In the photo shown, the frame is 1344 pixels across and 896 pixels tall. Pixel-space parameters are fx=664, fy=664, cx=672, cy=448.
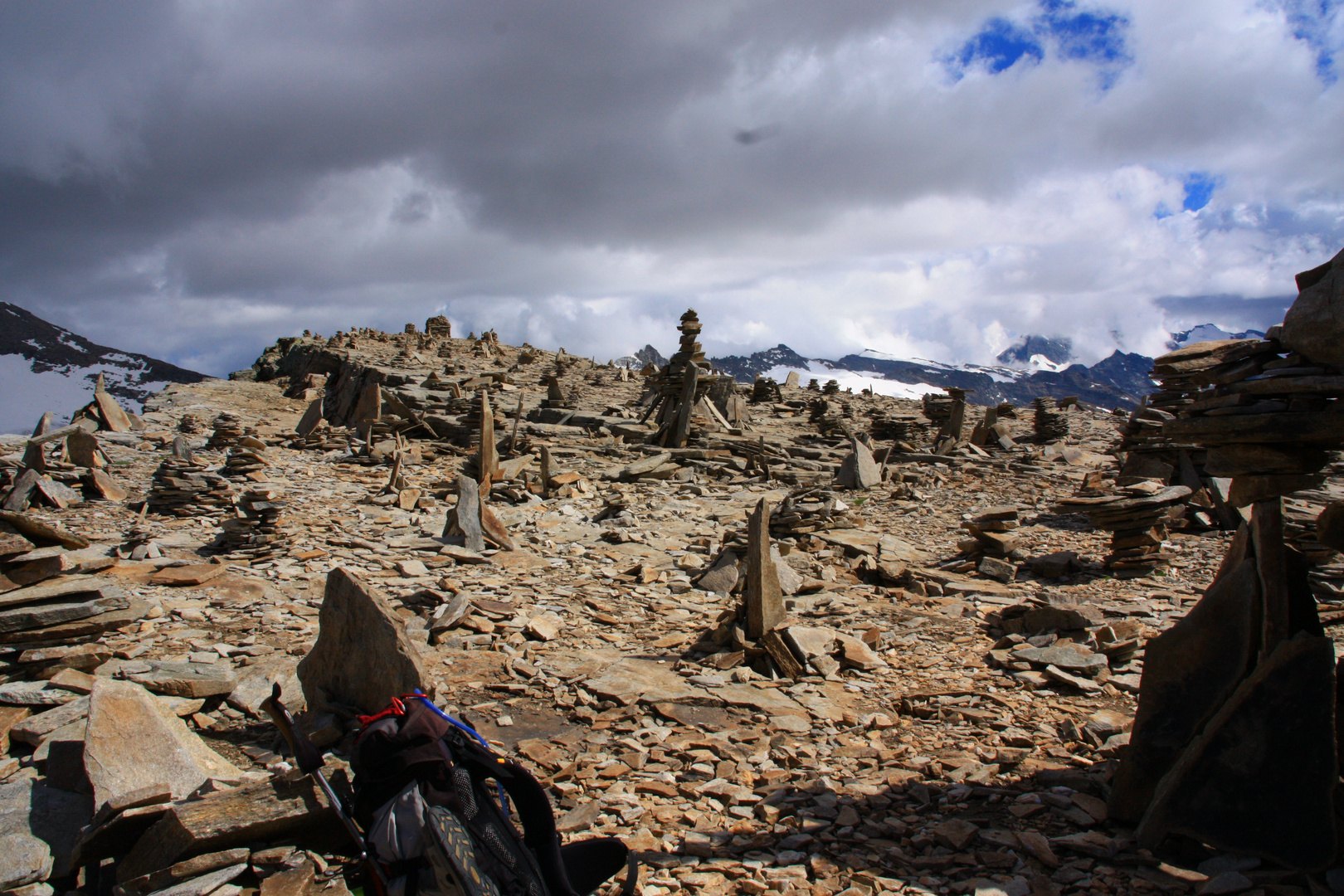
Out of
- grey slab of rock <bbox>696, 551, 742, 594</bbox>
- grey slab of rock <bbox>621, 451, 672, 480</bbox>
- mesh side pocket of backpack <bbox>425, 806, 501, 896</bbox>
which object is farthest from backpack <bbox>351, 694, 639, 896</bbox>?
grey slab of rock <bbox>621, 451, 672, 480</bbox>

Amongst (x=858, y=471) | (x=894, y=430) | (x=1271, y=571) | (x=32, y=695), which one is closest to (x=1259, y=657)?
(x=1271, y=571)

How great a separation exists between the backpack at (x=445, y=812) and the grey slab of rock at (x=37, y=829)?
161cm

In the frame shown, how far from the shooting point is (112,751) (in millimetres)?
3070

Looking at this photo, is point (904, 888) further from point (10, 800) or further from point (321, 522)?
point (321, 522)

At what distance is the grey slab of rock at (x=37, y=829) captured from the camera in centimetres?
256

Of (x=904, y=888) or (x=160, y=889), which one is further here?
(x=904, y=888)

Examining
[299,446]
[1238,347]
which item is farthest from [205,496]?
[1238,347]

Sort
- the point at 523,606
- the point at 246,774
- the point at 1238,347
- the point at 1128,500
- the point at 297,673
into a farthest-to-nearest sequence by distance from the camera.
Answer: the point at 1128,500 < the point at 523,606 < the point at 297,673 < the point at 246,774 < the point at 1238,347

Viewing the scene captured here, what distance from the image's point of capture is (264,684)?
177 inches

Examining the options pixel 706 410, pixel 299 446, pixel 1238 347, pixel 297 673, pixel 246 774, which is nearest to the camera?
pixel 1238 347

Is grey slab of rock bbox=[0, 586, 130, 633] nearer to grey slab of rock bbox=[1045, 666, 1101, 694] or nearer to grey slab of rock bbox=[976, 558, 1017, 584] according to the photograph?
grey slab of rock bbox=[1045, 666, 1101, 694]

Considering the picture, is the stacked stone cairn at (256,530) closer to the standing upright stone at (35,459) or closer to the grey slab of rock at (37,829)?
the grey slab of rock at (37,829)

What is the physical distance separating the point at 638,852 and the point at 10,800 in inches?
108

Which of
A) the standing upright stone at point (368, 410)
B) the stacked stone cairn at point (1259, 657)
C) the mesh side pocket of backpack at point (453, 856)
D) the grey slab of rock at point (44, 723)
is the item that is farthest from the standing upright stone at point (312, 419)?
the stacked stone cairn at point (1259, 657)
